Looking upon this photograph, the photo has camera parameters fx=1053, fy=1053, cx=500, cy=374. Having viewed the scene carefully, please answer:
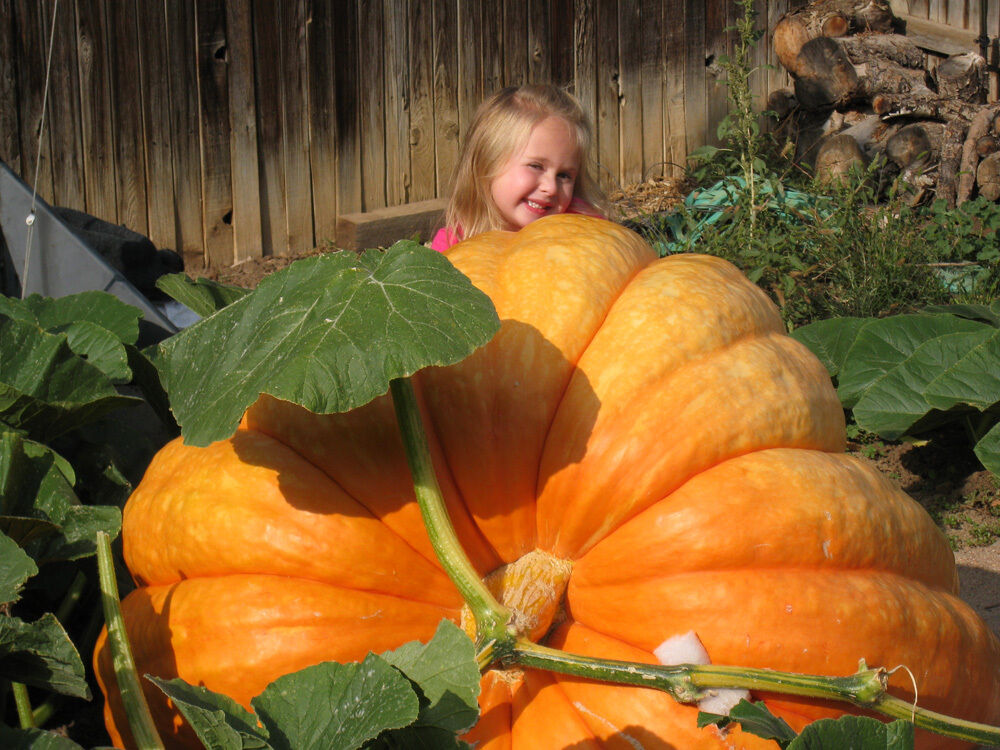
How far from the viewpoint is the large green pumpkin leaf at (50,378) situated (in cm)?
185

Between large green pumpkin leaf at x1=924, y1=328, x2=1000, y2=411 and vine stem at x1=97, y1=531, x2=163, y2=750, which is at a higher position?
vine stem at x1=97, y1=531, x2=163, y2=750

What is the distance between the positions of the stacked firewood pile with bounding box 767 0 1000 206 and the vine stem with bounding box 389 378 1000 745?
4626 millimetres

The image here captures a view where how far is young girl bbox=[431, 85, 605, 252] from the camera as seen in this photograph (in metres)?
3.16

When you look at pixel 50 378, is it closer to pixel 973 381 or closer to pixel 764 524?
pixel 764 524

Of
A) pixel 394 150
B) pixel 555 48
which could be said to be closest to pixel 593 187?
pixel 394 150

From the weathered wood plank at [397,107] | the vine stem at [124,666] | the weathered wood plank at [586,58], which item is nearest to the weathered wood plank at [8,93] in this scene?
the weathered wood plank at [397,107]

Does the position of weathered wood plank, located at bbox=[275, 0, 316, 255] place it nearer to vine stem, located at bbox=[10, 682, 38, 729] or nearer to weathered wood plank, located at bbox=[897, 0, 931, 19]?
vine stem, located at bbox=[10, 682, 38, 729]

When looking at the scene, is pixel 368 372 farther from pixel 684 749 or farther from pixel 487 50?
pixel 487 50

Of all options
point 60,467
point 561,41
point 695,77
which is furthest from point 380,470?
point 695,77

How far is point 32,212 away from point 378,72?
9.74 ft

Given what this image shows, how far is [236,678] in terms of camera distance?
1.38 m

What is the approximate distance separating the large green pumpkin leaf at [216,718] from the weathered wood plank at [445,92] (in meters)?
4.52

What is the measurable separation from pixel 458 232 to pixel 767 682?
2.44 m

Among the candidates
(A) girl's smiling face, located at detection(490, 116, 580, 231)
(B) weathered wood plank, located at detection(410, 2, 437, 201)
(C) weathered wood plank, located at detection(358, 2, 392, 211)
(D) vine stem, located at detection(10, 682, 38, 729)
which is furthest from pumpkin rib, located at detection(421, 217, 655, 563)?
(B) weathered wood plank, located at detection(410, 2, 437, 201)
